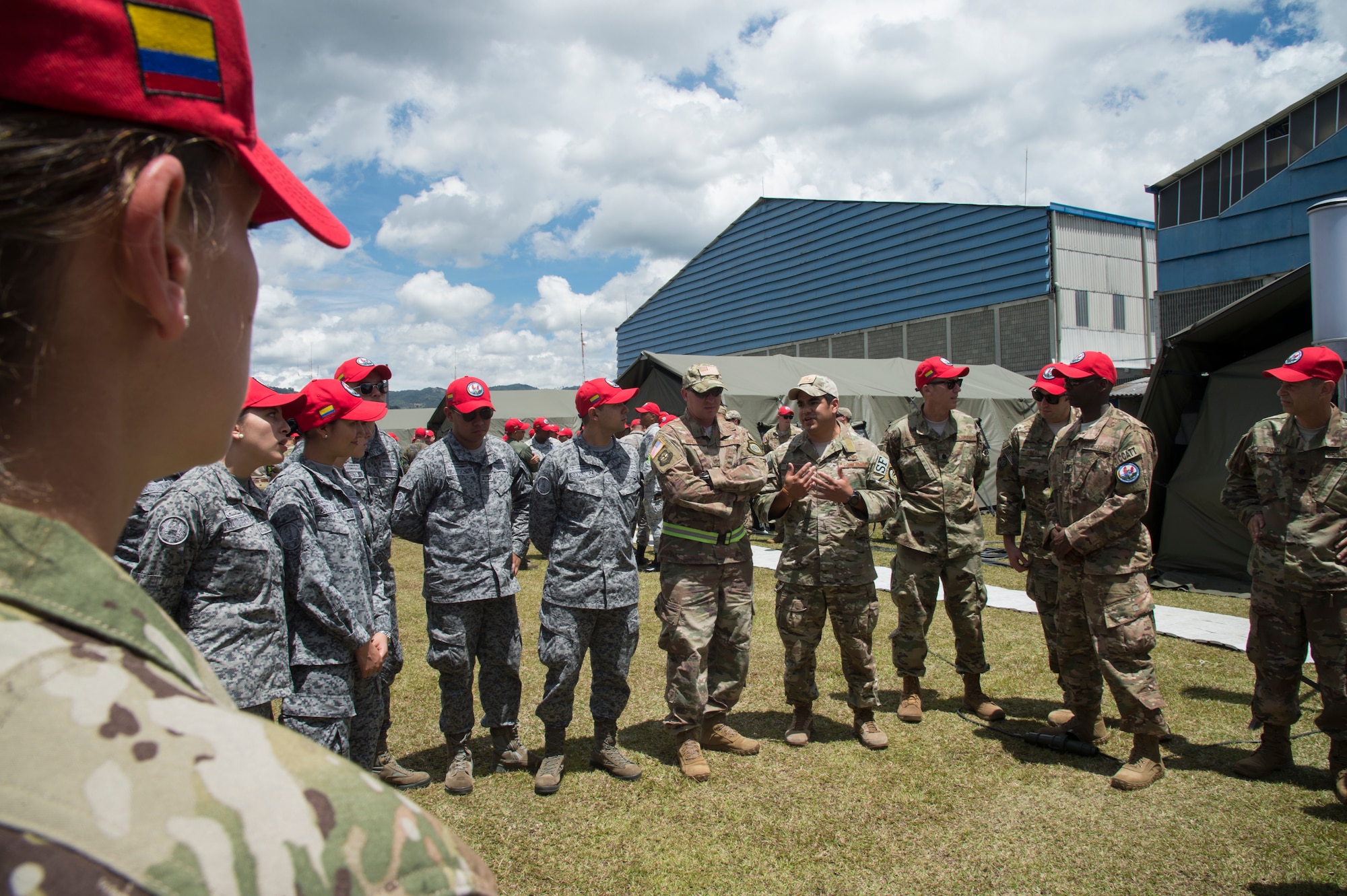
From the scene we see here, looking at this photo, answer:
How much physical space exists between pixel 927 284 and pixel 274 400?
80.3 ft

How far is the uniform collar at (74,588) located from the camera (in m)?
0.45

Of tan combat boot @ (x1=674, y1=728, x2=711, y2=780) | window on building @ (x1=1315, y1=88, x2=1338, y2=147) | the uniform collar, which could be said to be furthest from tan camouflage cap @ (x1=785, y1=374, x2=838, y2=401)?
window on building @ (x1=1315, y1=88, x2=1338, y2=147)

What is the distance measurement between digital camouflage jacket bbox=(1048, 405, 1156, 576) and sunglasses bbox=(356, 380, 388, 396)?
4430 millimetres

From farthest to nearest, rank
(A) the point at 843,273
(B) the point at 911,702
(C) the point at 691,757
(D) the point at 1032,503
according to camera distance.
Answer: (A) the point at 843,273 → (D) the point at 1032,503 → (B) the point at 911,702 → (C) the point at 691,757

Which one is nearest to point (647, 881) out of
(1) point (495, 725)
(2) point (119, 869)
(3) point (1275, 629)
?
(1) point (495, 725)

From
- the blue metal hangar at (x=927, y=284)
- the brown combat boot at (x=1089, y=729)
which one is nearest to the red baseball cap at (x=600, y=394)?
the brown combat boot at (x=1089, y=729)

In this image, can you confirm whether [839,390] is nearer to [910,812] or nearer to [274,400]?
[910,812]

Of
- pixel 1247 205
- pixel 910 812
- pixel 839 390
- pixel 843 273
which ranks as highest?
pixel 843 273

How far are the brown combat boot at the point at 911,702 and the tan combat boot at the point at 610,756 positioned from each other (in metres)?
1.89

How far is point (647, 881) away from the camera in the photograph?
3363 millimetres

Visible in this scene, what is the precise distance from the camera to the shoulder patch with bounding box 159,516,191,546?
2.72m

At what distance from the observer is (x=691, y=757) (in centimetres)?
447

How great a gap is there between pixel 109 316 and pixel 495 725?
445cm

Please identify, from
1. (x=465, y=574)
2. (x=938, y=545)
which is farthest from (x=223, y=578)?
(x=938, y=545)
